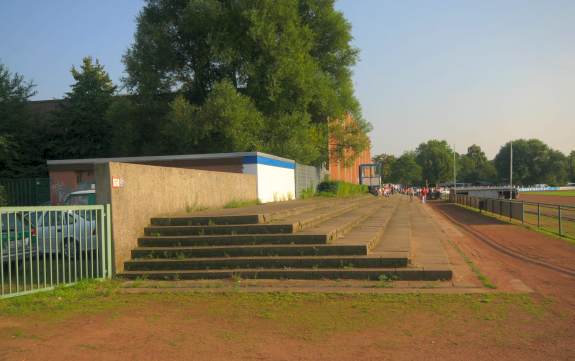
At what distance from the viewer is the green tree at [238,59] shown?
27922 mm

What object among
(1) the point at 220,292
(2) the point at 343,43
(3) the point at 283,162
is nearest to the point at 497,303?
(1) the point at 220,292

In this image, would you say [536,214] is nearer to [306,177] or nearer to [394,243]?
[306,177]

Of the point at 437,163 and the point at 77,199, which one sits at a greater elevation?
the point at 437,163

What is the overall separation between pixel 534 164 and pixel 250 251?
126579mm

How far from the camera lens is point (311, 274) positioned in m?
8.31

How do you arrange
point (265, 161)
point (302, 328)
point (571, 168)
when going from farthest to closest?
point (571, 168) → point (265, 161) → point (302, 328)

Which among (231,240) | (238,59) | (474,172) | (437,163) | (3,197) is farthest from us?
(474,172)

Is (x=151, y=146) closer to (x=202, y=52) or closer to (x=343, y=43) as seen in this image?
(x=202, y=52)

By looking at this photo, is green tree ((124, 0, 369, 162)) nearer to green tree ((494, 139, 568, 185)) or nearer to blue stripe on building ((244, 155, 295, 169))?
blue stripe on building ((244, 155, 295, 169))

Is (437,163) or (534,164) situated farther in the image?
(437,163)

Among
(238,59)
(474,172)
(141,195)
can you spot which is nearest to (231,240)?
(141,195)

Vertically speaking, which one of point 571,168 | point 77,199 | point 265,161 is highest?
point 571,168

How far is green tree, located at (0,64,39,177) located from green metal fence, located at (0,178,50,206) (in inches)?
165

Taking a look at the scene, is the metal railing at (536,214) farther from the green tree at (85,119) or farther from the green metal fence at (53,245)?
the green tree at (85,119)
